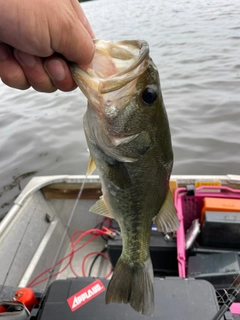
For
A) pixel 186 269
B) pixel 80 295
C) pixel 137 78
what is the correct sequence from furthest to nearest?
pixel 186 269, pixel 80 295, pixel 137 78

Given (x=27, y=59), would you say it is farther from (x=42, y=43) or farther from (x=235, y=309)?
Result: (x=235, y=309)

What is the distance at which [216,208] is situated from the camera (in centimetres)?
290

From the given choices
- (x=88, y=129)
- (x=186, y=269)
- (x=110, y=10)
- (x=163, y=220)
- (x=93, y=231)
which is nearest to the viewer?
(x=88, y=129)

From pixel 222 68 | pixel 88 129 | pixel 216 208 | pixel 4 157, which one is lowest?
pixel 222 68

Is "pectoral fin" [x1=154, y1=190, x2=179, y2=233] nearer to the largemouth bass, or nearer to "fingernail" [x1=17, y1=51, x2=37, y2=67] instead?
the largemouth bass

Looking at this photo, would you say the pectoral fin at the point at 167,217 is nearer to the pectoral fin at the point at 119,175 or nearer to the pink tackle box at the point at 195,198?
the pectoral fin at the point at 119,175

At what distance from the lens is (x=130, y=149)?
4.67 ft

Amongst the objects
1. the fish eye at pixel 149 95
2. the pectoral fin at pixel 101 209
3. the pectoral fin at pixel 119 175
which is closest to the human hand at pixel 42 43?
the fish eye at pixel 149 95

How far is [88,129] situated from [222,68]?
7759mm

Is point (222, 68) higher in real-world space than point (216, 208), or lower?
lower

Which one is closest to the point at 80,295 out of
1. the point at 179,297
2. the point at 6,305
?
the point at 6,305

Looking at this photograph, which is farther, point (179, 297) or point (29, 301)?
point (29, 301)

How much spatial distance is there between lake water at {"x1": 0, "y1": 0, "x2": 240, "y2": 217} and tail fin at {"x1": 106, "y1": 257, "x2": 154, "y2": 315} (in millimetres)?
3365

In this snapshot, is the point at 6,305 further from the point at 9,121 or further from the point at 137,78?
the point at 9,121
